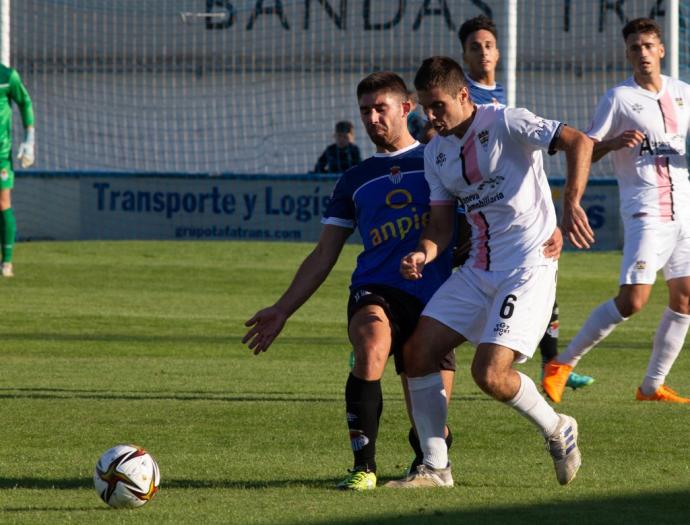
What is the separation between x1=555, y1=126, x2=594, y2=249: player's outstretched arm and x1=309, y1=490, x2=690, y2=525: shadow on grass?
1.04 metres

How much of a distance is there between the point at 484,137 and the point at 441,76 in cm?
33

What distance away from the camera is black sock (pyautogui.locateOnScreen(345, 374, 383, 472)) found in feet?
19.3

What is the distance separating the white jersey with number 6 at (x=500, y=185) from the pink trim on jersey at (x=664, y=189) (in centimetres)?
280

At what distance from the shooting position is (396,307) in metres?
6.10

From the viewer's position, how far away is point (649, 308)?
14.9m

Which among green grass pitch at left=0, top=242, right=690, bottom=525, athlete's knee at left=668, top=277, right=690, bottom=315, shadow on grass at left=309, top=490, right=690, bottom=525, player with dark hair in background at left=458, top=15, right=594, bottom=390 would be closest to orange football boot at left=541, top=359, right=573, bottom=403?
green grass pitch at left=0, top=242, right=690, bottom=525

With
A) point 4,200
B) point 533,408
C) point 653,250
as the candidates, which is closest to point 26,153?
point 4,200

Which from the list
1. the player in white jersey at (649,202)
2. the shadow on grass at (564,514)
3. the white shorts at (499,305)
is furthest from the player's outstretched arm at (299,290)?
the player in white jersey at (649,202)

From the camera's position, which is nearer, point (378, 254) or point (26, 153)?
point (378, 254)

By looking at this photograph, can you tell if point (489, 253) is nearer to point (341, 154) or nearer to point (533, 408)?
point (533, 408)

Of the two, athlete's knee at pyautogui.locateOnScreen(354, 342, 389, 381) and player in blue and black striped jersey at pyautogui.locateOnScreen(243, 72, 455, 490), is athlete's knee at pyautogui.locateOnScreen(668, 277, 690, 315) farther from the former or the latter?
athlete's knee at pyautogui.locateOnScreen(354, 342, 389, 381)

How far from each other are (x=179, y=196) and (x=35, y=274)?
14.1 ft

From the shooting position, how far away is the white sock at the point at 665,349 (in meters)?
8.60

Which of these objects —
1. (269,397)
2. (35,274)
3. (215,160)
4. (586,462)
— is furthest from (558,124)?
(215,160)
